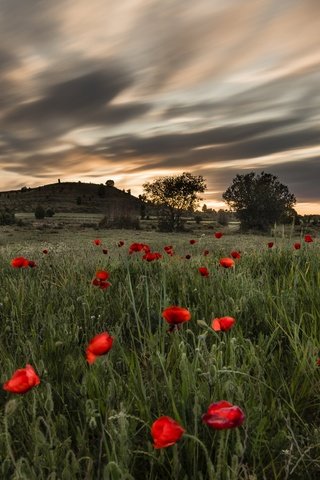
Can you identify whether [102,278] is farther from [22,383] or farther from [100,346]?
[22,383]

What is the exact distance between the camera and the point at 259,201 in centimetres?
4338

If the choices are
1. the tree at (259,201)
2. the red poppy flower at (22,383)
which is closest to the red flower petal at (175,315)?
the red poppy flower at (22,383)

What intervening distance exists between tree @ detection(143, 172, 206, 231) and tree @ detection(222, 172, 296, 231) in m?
3.37

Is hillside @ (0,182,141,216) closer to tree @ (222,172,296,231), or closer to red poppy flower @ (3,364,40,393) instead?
tree @ (222,172,296,231)

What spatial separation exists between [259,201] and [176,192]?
8937 millimetres

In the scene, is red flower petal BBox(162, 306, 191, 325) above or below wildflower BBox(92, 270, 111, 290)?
above

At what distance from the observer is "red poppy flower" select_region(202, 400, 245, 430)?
1.25m

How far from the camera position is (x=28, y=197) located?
125375mm

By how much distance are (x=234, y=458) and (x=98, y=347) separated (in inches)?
25.6

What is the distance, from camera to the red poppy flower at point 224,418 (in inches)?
49.2

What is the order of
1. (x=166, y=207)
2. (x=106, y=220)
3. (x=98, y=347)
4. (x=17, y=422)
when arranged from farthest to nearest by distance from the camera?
(x=166, y=207), (x=106, y=220), (x=17, y=422), (x=98, y=347)

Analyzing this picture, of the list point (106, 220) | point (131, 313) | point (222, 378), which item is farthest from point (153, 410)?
point (106, 220)

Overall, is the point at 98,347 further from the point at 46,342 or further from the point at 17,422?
the point at 46,342

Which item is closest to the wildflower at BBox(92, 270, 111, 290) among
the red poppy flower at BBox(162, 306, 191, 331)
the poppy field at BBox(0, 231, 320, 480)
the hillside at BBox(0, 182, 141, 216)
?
the poppy field at BBox(0, 231, 320, 480)
